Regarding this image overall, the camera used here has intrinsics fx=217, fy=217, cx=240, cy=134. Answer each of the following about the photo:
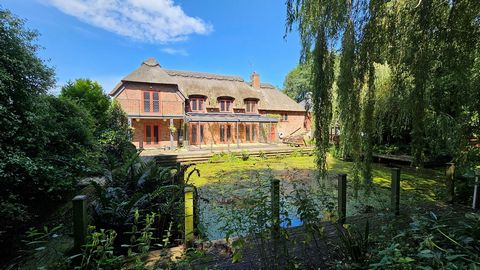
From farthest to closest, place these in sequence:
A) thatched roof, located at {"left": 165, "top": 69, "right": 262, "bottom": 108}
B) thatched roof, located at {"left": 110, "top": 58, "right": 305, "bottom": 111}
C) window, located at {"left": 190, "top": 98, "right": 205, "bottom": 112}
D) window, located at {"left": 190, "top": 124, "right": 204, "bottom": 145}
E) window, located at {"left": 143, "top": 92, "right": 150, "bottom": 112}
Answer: thatched roof, located at {"left": 165, "top": 69, "right": 262, "bottom": 108}, window, located at {"left": 190, "top": 98, "right": 205, "bottom": 112}, window, located at {"left": 190, "top": 124, "right": 204, "bottom": 145}, thatched roof, located at {"left": 110, "top": 58, "right": 305, "bottom": 111}, window, located at {"left": 143, "top": 92, "right": 150, "bottom": 112}

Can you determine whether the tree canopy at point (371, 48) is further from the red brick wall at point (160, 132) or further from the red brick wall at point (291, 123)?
the red brick wall at point (291, 123)

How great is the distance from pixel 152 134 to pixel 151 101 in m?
2.53

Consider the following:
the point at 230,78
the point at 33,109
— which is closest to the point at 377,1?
the point at 33,109

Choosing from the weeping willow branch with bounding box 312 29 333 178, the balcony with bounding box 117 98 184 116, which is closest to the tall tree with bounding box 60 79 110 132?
the balcony with bounding box 117 98 184 116

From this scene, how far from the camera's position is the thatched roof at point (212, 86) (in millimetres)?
16203

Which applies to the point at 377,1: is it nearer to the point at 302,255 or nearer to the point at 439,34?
the point at 439,34

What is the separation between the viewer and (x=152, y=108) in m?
16.0

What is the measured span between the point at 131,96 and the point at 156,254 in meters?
15.0

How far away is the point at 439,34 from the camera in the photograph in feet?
8.71

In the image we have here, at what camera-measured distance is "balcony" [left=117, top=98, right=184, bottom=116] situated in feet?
48.7

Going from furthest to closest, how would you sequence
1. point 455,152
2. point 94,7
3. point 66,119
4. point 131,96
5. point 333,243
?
point 131,96 → point 94,7 → point 66,119 → point 455,152 → point 333,243

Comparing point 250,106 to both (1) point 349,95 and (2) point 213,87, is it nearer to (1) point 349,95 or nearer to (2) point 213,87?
(2) point 213,87

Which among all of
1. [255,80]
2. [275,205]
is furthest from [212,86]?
[275,205]

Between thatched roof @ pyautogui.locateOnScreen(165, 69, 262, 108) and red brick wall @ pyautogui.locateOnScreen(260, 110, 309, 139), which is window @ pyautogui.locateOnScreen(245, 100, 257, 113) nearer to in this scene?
thatched roof @ pyautogui.locateOnScreen(165, 69, 262, 108)
